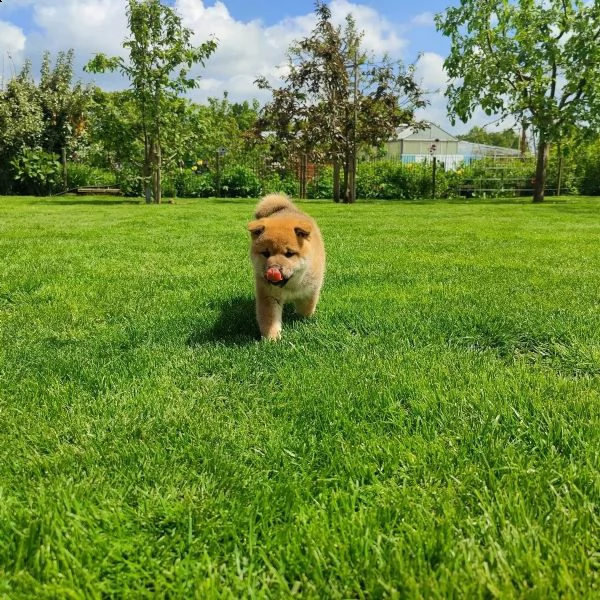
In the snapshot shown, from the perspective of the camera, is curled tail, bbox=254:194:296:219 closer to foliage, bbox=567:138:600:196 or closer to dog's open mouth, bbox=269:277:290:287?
dog's open mouth, bbox=269:277:290:287

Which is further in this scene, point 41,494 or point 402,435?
point 402,435

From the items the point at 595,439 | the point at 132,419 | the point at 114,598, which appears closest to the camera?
the point at 114,598

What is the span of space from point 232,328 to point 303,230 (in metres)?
0.82

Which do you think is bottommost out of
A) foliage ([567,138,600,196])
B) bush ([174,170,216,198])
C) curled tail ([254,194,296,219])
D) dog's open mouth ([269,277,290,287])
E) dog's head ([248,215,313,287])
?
dog's open mouth ([269,277,290,287])

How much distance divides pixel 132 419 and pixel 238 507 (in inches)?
29.7

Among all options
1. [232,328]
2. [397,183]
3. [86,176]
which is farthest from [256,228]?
[86,176]

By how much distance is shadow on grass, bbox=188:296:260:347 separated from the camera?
3.13m

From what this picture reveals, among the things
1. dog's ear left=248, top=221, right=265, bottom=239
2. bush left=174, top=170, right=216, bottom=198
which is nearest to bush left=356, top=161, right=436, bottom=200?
bush left=174, top=170, right=216, bottom=198

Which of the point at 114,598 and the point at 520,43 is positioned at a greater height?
the point at 520,43

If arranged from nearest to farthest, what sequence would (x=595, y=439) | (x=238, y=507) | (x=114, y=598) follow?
(x=114, y=598), (x=238, y=507), (x=595, y=439)

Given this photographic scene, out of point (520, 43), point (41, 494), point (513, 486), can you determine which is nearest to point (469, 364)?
point (513, 486)

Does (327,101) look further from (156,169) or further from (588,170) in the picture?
(588,170)

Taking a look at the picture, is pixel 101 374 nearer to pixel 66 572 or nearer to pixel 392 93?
pixel 66 572

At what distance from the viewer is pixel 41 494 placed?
5.10 feet
